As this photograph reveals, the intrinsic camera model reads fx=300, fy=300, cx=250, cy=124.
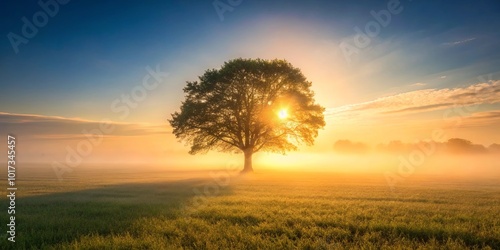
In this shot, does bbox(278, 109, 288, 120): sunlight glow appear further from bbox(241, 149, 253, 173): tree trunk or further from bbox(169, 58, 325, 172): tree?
bbox(241, 149, 253, 173): tree trunk

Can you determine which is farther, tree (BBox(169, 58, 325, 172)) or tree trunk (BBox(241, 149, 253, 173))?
tree trunk (BBox(241, 149, 253, 173))

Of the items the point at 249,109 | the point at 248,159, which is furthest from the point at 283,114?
the point at 248,159

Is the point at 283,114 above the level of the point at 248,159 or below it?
above

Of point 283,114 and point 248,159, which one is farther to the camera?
point 248,159

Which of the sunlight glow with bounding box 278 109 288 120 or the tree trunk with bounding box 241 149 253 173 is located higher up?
the sunlight glow with bounding box 278 109 288 120

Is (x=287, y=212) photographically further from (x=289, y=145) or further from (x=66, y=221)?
(x=289, y=145)

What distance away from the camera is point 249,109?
42.0 m

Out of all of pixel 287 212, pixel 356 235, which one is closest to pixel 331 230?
pixel 356 235

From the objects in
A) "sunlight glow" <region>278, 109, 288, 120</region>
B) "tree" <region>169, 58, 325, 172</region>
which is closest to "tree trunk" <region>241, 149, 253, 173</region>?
"tree" <region>169, 58, 325, 172</region>

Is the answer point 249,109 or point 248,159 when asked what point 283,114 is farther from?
point 248,159

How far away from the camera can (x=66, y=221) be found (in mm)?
10156

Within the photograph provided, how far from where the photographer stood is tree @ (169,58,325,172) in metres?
41.1

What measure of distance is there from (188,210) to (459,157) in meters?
173

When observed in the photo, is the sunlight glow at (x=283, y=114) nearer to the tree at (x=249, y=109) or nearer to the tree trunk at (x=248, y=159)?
the tree at (x=249, y=109)
